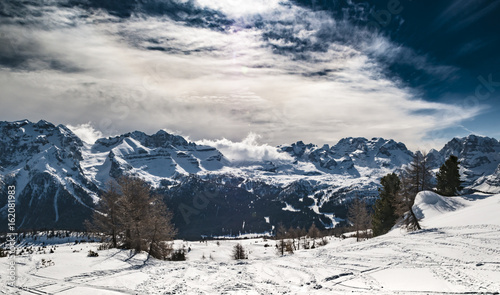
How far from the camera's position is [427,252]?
71.9ft

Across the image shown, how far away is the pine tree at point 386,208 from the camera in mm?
53031

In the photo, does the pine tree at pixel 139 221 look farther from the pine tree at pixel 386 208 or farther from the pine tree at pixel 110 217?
the pine tree at pixel 386 208

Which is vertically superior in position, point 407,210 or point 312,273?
point 407,210

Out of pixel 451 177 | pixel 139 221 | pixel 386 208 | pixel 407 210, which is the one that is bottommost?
pixel 139 221

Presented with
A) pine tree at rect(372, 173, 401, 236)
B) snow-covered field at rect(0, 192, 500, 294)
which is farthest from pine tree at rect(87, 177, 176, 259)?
pine tree at rect(372, 173, 401, 236)

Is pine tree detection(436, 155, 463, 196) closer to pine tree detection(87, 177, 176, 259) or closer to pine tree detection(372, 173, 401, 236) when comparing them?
pine tree detection(372, 173, 401, 236)

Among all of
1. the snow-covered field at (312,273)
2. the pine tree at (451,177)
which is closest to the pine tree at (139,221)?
the snow-covered field at (312,273)

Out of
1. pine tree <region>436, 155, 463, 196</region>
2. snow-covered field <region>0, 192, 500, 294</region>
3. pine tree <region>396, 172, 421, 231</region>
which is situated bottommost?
snow-covered field <region>0, 192, 500, 294</region>

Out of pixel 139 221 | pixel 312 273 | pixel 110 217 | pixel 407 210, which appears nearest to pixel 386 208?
pixel 407 210

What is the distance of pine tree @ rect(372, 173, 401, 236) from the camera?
5303cm

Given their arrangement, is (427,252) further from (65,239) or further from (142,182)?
(65,239)

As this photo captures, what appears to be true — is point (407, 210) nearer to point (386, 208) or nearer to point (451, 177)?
point (386, 208)

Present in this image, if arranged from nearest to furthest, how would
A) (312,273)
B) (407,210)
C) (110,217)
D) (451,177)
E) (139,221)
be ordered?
(312,273), (139,221), (110,217), (407,210), (451,177)

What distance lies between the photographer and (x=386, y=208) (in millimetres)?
53969
